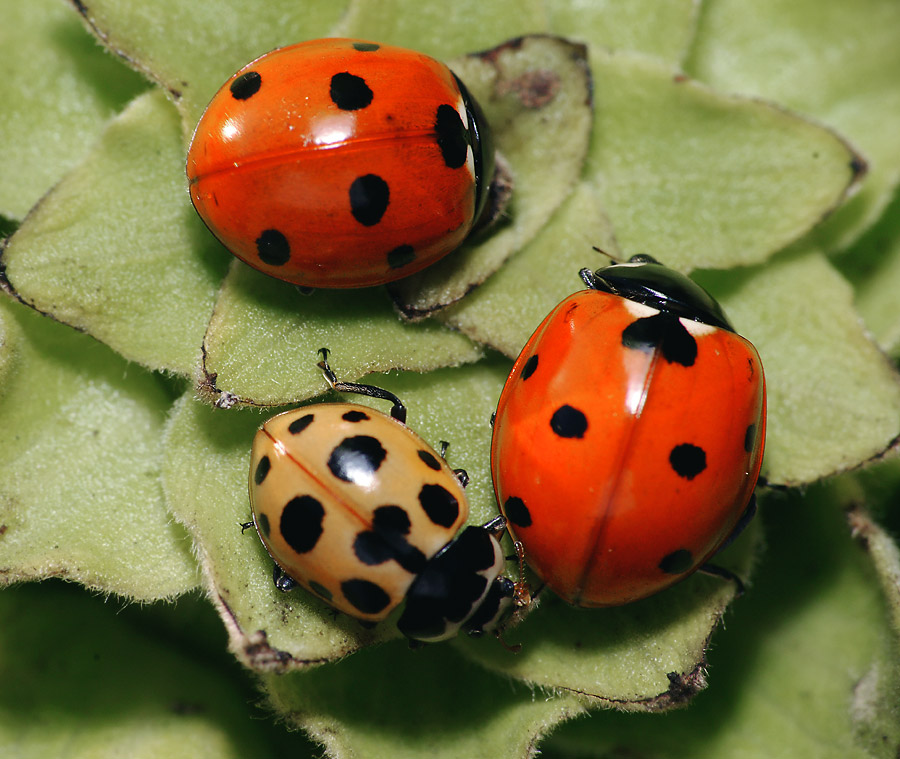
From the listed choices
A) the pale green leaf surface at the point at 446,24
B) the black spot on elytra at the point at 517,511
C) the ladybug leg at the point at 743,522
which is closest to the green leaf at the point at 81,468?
the black spot on elytra at the point at 517,511

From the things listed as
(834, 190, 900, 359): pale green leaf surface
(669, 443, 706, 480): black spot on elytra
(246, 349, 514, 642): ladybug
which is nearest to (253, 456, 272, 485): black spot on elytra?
(246, 349, 514, 642): ladybug

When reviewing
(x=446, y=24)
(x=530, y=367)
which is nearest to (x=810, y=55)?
(x=446, y=24)

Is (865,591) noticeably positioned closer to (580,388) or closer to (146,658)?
(580,388)

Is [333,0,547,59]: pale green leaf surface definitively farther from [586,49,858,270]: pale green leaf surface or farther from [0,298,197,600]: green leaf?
[0,298,197,600]: green leaf

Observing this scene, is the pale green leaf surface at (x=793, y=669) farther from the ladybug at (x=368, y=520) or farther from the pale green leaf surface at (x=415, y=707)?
the ladybug at (x=368, y=520)

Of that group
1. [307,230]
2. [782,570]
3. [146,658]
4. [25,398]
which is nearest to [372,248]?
[307,230]
